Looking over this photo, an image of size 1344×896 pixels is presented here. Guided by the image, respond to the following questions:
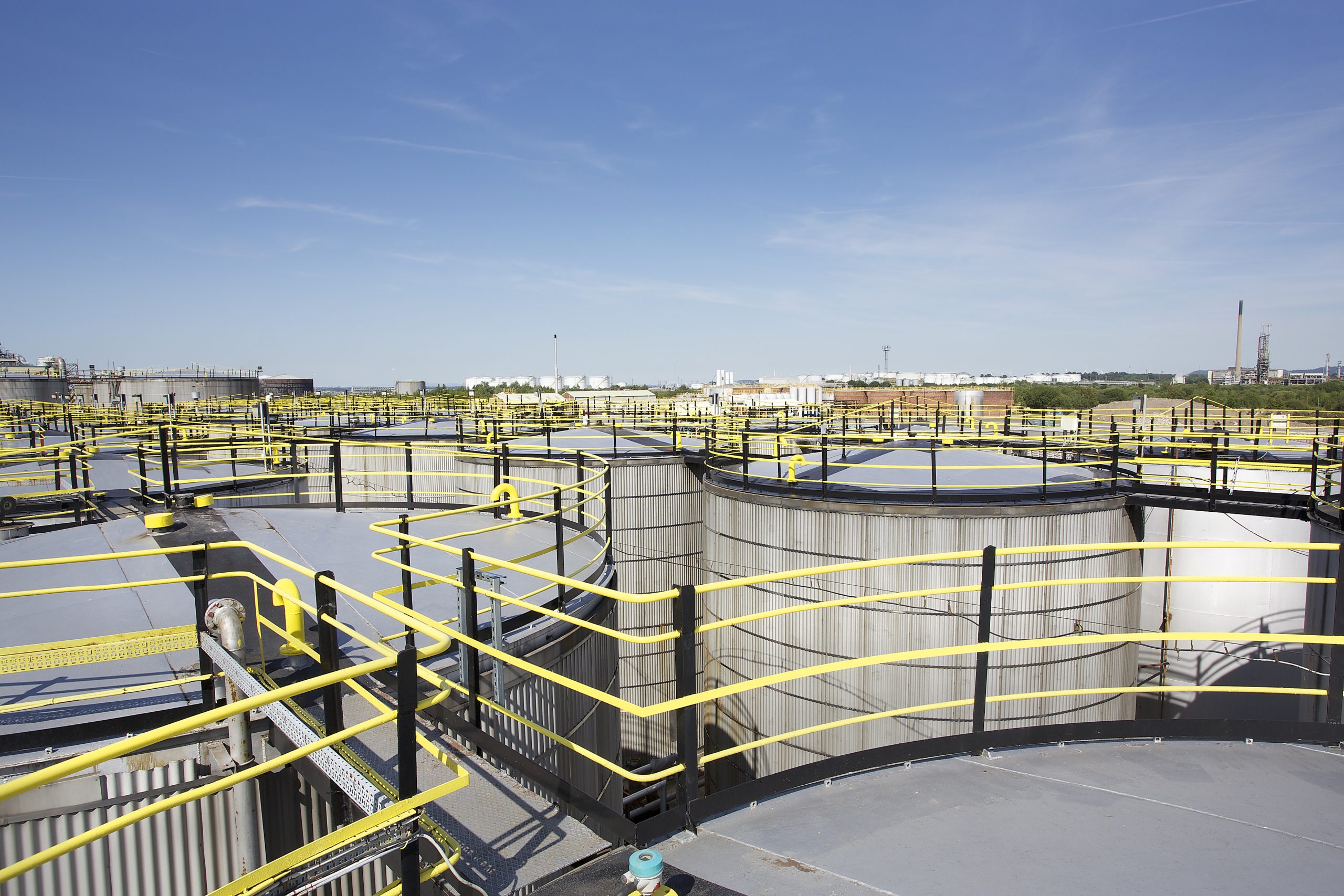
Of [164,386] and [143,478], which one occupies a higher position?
[164,386]

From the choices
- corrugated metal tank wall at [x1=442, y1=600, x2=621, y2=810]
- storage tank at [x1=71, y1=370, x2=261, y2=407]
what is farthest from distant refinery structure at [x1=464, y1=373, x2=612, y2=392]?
corrugated metal tank wall at [x1=442, y1=600, x2=621, y2=810]

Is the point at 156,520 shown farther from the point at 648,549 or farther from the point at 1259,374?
the point at 1259,374

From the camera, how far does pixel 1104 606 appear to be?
10977mm

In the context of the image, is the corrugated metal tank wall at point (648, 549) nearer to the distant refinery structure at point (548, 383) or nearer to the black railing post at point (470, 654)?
the black railing post at point (470, 654)

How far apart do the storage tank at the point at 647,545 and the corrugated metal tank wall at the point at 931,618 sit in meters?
5.28

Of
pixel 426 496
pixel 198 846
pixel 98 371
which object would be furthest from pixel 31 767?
pixel 98 371

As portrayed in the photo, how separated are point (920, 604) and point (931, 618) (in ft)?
0.80

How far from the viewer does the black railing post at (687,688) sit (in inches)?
132

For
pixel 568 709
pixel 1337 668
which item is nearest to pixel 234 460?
pixel 568 709

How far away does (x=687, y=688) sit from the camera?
136 inches

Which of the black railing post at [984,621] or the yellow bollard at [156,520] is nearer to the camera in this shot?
the black railing post at [984,621]

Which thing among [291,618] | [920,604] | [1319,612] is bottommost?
[920,604]

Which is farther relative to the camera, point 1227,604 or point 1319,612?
point 1227,604

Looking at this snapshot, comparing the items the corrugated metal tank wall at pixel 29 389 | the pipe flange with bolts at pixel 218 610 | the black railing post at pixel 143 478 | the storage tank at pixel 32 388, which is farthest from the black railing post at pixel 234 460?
the corrugated metal tank wall at pixel 29 389
